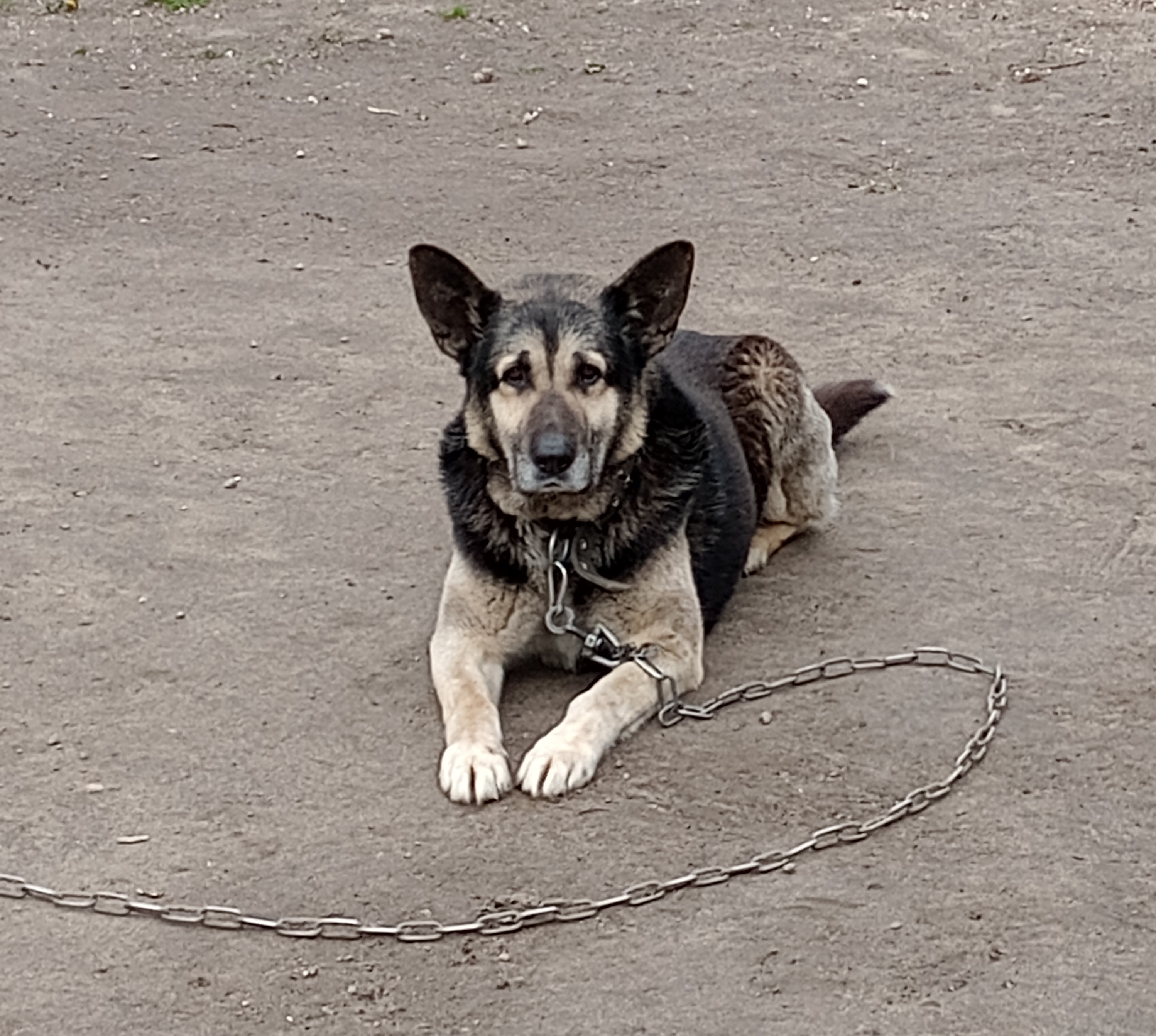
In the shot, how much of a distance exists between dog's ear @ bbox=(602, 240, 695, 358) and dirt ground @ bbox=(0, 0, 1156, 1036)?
1.00 meters

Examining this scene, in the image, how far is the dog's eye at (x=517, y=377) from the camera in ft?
17.1

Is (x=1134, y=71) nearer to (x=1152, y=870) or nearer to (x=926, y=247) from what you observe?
(x=926, y=247)

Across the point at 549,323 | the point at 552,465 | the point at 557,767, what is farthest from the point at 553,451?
the point at 557,767

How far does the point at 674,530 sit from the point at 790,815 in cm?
114

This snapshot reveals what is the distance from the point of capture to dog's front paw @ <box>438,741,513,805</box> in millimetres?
4766

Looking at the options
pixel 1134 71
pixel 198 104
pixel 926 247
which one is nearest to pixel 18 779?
pixel 926 247

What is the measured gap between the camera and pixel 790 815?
185 inches

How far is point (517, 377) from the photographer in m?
5.24

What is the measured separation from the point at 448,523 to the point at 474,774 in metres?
1.83

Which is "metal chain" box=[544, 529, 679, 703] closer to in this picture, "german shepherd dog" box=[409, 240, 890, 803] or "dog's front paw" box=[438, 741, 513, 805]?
"german shepherd dog" box=[409, 240, 890, 803]

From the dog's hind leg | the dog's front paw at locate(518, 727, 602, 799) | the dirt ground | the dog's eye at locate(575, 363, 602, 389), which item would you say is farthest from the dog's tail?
the dog's front paw at locate(518, 727, 602, 799)

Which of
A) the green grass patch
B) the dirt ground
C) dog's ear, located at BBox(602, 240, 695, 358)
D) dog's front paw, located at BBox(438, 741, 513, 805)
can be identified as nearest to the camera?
the dirt ground

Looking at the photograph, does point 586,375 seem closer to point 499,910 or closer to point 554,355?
point 554,355

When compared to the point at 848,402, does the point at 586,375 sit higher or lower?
higher
